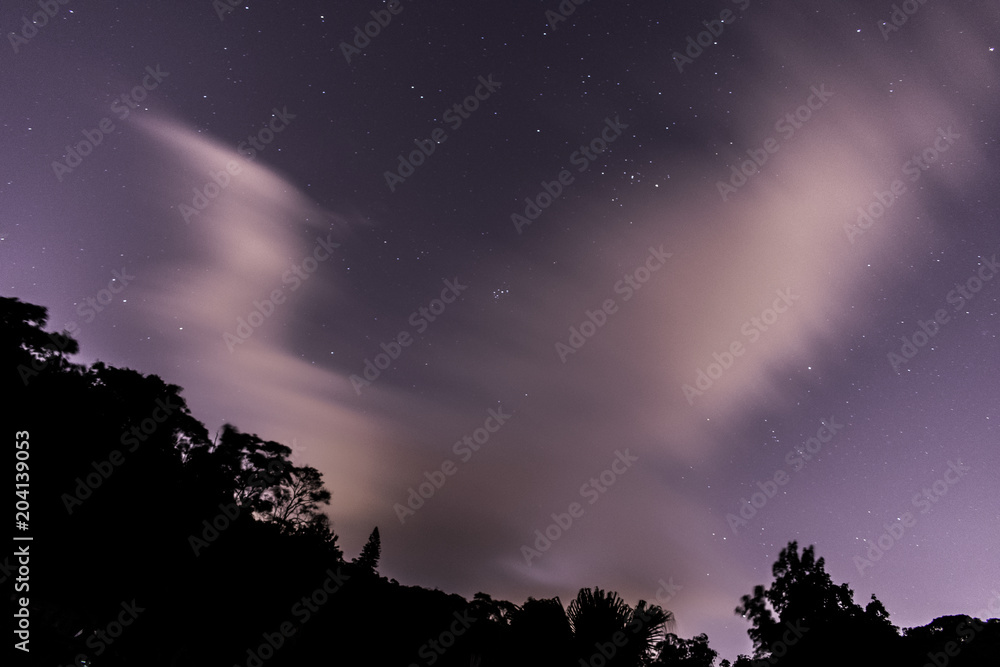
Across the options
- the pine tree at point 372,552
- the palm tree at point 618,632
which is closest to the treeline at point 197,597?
the palm tree at point 618,632

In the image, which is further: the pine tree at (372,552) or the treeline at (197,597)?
the pine tree at (372,552)

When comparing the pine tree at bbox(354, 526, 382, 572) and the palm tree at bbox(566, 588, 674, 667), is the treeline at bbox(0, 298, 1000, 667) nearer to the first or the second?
the palm tree at bbox(566, 588, 674, 667)

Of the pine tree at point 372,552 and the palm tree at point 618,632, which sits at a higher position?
the pine tree at point 372,552

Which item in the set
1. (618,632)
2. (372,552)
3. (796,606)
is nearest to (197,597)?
(618,632)

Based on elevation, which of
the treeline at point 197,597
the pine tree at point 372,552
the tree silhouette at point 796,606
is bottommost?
the treeline at point 197,597

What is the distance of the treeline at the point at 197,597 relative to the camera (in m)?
8.24

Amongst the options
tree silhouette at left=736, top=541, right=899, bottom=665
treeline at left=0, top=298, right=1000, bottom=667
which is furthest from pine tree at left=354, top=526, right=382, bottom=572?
tree silhouette at left=736, top=541, right=899, bottom=665

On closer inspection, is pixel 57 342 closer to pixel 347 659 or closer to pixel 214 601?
pixel 214 601

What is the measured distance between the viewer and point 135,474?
17.8 m

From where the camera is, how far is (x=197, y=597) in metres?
16.1

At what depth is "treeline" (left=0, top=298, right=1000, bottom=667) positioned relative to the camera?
8.24m

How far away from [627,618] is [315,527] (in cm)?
3693

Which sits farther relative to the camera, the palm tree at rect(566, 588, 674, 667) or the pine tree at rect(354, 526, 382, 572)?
the pine tree at rect(354, 526, 382, 572)

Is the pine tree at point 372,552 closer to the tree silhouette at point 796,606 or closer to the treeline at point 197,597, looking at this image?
the treeline at point 197,597
